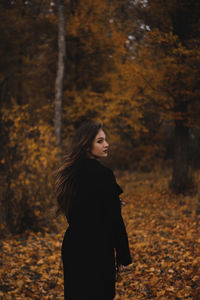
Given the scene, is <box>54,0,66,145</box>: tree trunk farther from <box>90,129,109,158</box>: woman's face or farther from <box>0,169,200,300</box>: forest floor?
<box>90,129,109,158</box>: woman's face

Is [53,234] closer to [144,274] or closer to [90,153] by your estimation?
[144,274]

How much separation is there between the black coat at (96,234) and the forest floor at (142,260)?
2.09 meters

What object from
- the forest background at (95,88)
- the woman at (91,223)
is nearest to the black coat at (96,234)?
the woman at (91,223)

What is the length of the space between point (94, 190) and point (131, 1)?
1108 centimetres

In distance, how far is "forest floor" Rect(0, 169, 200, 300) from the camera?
434 centimetres

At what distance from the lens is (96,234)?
237 centimetres

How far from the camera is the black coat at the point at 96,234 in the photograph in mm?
2348

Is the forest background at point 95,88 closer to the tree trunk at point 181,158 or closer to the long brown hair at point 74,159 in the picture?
the tree trunk at point 181,158

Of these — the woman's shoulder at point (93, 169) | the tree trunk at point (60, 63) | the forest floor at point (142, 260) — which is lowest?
the forest floor at point (142, 260)

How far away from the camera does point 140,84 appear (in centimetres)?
973

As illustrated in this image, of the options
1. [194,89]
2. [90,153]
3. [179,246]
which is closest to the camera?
[90,153]

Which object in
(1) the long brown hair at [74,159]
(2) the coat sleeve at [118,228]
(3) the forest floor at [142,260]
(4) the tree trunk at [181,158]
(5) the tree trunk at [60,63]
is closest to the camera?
(2) the coat sleeve at [118,228]

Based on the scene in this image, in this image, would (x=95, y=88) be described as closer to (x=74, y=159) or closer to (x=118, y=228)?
(x=74, y=159)

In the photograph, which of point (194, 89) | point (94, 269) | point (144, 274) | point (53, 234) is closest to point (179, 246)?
point (144, 274)
